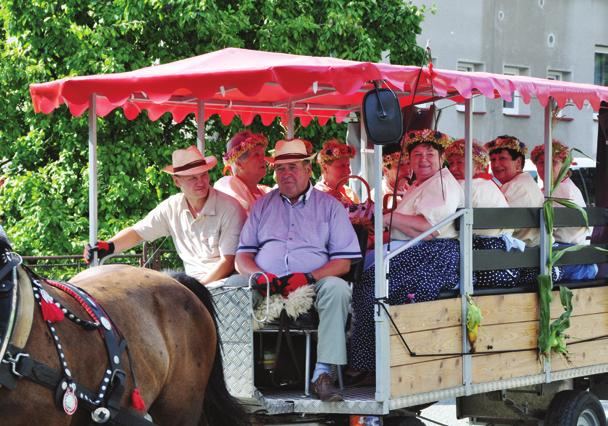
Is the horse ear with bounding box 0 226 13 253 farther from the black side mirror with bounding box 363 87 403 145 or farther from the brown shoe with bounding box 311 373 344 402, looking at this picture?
the brown shoe with bounding box 311 373 344 402

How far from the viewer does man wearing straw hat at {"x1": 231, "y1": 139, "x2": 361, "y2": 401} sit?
5.68 m

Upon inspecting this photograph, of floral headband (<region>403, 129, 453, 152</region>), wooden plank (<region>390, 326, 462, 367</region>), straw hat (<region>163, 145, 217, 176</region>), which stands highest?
floral headband (<region>403, 129, 453, 152</region>)

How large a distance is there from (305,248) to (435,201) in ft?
2.48

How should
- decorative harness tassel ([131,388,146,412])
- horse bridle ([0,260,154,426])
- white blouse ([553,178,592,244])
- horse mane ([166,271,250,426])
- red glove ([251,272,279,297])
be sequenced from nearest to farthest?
horse bridle ([0,260,154,426]), decorative harness tassel ([131,388,146,412]), horse mane ([166,271,250,426]), red glove ([251,272,279,297]), white blouse ([553,178,592,244])

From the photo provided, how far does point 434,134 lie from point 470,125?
1.67 ft

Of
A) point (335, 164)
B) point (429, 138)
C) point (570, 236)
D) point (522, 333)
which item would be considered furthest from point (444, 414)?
point (429, 138)

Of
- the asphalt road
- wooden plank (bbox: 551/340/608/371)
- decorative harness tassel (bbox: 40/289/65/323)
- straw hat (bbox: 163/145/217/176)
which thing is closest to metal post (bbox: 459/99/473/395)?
wooden plank (bbox: 551/340/608/371)

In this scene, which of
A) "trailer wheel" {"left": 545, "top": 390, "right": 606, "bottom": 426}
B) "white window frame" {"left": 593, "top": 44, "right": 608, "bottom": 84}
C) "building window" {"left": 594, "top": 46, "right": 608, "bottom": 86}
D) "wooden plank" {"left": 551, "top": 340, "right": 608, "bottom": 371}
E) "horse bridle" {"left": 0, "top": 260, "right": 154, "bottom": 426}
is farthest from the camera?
"building window" {"left": 594, "top": 46, "right": 608, "bottom": 86}

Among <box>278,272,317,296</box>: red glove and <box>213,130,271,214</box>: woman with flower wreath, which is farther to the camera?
<box>213,130,271,214</box>: woman with flower wreath

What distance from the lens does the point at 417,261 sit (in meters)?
6.04

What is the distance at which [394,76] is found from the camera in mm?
5371

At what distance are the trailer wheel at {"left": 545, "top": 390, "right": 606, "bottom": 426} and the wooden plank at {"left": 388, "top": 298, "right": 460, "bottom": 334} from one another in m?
1.26

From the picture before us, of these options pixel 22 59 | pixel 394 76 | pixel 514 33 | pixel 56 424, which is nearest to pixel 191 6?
pixel 22 59

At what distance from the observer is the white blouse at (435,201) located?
6117 millimetres
